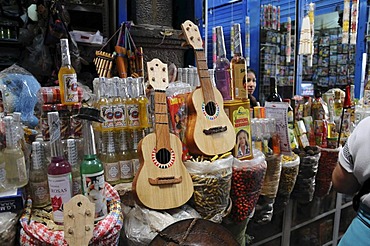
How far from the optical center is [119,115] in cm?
123

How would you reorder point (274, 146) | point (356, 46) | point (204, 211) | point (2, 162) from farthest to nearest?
point (356, 46) < point (274, 146) < point (204, 211) < point (2, 162)

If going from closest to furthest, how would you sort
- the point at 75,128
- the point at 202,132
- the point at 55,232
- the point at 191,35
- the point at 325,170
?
1. the point at 55,232
2. the point at 75,128
3. the point at 202,132
4. the point at 191,35
5. the point at 325,170

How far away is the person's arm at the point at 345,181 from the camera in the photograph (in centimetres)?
119

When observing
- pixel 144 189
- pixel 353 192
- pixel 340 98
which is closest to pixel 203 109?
pixel 144 189

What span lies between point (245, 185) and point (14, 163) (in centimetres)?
89

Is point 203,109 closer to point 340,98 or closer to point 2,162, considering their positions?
point 2,162

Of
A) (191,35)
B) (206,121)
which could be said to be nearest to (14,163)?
(206,121)

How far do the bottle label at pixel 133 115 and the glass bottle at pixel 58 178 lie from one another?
33 centimetres

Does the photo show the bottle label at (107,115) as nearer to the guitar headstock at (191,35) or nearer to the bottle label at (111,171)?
the bottle label at (111,171)

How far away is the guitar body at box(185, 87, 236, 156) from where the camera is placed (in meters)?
1.23

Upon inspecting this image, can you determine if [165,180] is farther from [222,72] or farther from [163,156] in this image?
[222,72]

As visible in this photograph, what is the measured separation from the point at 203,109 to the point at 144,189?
40 cm

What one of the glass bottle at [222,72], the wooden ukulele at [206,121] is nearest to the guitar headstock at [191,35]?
the wooden ukulele at [206,121]

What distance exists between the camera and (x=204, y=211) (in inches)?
46.6
